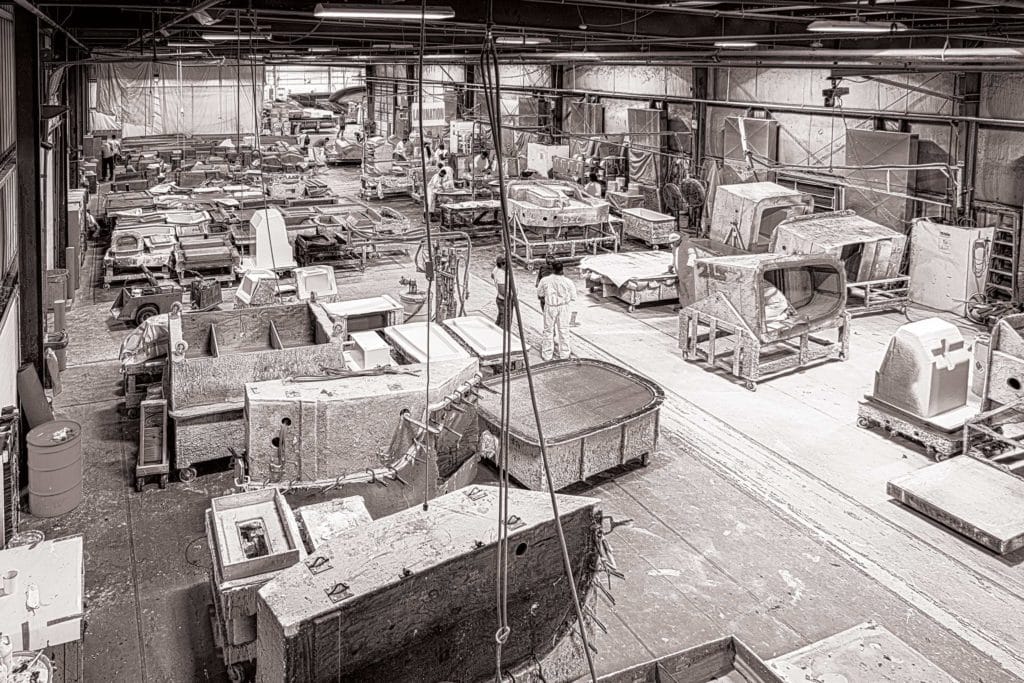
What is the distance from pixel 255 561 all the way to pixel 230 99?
111 feet

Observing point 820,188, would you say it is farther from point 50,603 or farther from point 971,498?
point 50,603

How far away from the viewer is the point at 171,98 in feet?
113

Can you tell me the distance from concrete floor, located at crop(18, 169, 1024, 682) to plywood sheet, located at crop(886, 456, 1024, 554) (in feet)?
0.43

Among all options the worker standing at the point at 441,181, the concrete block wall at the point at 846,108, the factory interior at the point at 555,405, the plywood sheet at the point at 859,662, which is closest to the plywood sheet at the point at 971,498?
the factory interior at the point at 555,405

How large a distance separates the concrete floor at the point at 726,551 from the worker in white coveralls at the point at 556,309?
1.68 m

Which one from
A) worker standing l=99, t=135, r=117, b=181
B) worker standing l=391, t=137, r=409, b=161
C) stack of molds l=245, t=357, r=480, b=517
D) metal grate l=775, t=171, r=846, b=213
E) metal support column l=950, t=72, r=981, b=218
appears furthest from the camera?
worker standing l=391, t=137, r=409, b=161

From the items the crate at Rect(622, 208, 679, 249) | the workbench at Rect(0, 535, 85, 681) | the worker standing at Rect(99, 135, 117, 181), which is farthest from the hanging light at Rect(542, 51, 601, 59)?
the worker standing at Rect(99, 135, 117, 181)

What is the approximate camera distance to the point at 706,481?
26.7 ft

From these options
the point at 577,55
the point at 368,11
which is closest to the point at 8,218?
the point at 368,11

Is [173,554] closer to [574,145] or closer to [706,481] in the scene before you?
[706,481]

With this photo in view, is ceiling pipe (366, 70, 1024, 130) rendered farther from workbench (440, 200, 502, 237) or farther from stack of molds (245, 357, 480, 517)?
stack of molds (245, 357, 480, 517)

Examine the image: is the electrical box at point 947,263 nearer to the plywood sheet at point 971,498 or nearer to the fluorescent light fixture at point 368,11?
the plywood sheet at point 971,498

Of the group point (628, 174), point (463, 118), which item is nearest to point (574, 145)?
point (628, 174)

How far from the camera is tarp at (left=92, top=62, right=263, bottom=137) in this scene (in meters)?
32.3
